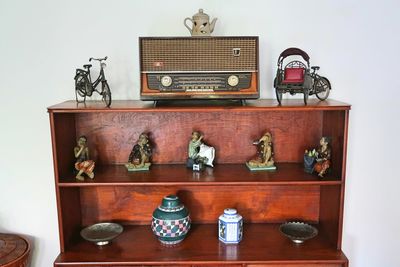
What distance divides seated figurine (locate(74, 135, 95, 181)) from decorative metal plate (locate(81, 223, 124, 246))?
11.4 inches

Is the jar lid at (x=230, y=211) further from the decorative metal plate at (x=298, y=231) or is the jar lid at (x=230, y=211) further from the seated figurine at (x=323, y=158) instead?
the seated figurine at (x=323, y=158)

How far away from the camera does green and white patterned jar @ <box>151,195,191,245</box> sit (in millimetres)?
1646

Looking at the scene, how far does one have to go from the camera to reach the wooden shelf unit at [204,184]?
156cm

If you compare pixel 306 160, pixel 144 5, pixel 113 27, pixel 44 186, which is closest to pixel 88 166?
pixel 44 186

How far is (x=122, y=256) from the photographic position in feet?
5.22

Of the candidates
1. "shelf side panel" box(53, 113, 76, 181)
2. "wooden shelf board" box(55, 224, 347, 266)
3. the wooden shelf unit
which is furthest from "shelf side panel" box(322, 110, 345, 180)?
"shelf side panel" box(53, 113, 76, 181)

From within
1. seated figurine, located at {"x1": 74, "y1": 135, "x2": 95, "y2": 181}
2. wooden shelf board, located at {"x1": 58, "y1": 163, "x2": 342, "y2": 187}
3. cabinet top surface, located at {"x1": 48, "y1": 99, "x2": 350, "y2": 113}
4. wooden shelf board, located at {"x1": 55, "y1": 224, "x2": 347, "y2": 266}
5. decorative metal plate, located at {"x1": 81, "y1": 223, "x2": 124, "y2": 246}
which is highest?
cabinet top surface, located at {"x1": 48, "y1": 99, "x2": 350, "y2": 113}

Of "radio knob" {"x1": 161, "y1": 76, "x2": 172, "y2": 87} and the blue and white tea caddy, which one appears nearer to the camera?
"radio knob" {"x1": 161, "y1": 76, "x2": 172, "y2": 87}

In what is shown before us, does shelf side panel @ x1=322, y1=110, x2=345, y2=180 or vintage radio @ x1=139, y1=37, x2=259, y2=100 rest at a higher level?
vintage radio @ x1=139, y1=37, x2=259, y2=100

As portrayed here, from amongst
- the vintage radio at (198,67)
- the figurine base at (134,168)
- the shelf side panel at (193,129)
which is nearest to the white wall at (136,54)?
the shelf side panel at (193,129)

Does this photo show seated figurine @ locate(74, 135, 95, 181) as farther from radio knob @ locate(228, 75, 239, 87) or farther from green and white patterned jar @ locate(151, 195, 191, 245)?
radio knob @ locate(228, 75, 239, 87)

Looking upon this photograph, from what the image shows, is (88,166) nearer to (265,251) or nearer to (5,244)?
(5,244)

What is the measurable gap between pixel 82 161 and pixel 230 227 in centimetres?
73

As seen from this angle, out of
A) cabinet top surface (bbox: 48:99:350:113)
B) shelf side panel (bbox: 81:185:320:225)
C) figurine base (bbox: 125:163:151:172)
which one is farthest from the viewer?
shelf side panel (bbox: 81:185:320:225)
